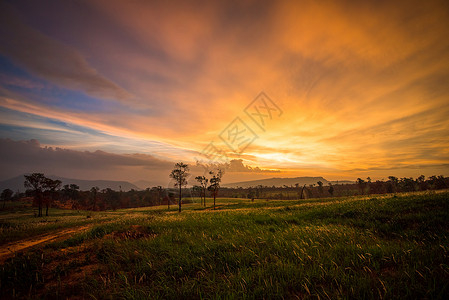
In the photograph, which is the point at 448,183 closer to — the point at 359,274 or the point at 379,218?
the point at 379,218

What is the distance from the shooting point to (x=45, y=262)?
5578 mm

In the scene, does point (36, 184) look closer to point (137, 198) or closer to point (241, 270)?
point (241, 270)

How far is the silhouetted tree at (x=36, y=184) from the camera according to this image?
5080 centimetres

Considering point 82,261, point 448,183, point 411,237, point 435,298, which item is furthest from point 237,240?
point 448,183

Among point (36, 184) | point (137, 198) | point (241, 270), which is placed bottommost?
point (137, 198)

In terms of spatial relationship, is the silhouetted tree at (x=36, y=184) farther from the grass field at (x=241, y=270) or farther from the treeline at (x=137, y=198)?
the grass field at (x=241, y=270)

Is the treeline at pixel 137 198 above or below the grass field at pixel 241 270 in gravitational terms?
below

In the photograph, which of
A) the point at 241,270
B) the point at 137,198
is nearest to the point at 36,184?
the point at 241,270

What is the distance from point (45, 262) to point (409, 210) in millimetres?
16638

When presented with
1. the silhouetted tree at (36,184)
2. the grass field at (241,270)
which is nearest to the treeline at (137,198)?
the silhouetted tree at (36,184)

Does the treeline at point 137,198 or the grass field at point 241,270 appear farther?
the treeline at point 137,198

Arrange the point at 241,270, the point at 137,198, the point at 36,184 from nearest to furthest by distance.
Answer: the point at 241,270, the point at 36,184, the point at 137,198

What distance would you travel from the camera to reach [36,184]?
174ft

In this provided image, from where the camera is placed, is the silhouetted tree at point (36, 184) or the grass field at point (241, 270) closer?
the grass field at point (241, 270)
